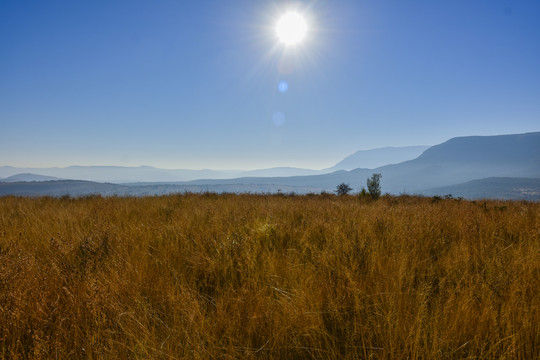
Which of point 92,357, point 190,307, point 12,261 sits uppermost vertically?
point 12,261

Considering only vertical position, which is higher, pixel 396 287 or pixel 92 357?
pixel 396 287

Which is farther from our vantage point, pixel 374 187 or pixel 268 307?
pixel 374 187

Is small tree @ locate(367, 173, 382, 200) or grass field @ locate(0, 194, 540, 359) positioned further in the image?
small tree @ locate(367, 173, 382, 200)

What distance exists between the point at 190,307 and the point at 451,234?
397 cm

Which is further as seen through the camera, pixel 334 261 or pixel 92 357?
pixel 334 261

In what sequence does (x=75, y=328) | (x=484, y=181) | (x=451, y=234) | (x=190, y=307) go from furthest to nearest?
1. (x=484, y=181)
2. (x=451, y=234)
3. (x=190, y=307)
4. (x=75, y=328)

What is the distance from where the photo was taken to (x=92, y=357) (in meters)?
1.27

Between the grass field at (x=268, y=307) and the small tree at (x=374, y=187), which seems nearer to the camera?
the grass field at (x=268, y=307)

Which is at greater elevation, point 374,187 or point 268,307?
point 374,187

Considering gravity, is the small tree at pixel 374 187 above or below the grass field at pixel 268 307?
above

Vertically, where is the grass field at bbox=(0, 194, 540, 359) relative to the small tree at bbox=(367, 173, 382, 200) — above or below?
below

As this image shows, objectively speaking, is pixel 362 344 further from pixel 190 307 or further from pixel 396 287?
pixel 190 307

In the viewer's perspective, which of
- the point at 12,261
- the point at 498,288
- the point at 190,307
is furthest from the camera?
the point at 12,261

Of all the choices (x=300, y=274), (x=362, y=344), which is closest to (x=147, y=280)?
(x=300, y=274)
